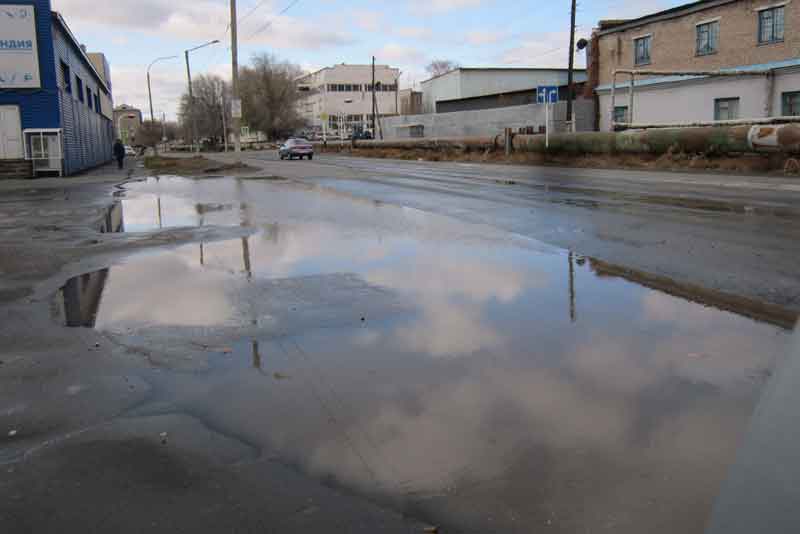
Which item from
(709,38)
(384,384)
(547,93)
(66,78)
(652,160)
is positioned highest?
(709,38)

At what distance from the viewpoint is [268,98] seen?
11156cm

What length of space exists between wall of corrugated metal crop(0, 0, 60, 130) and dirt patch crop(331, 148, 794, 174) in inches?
787

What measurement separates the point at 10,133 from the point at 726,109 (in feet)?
114

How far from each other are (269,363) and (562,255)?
4720 millimetres

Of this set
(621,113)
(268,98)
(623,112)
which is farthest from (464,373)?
(268,98)

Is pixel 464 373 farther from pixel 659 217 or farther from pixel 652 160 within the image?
pixel 652 160

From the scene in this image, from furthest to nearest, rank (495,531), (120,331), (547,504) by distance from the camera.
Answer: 1. (120,331)
2. (547,504)
3. (495,531)

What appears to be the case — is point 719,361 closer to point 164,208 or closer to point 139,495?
point 139,495

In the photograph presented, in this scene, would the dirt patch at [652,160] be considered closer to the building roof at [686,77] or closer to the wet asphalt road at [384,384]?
the building roof at [686,77]

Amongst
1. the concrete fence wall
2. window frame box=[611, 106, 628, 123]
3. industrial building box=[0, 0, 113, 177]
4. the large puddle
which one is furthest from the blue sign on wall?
the large puddle

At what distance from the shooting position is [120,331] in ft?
18.4

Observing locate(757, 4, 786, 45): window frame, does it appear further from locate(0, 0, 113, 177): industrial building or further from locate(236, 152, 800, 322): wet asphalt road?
locate(0, 0, 113, 177): industrial building

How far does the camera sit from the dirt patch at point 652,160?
896 inches

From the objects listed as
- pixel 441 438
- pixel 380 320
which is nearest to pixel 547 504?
pixel 441 438
